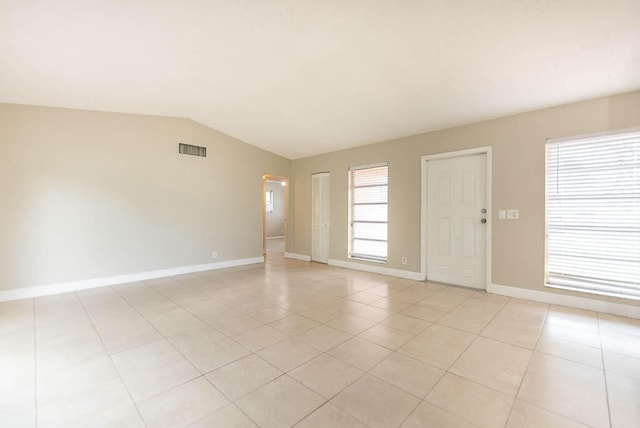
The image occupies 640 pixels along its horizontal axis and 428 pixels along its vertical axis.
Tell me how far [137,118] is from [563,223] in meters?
6.70

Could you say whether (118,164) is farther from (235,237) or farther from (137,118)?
(235,237)

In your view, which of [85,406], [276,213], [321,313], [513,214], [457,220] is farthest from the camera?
[276,213]

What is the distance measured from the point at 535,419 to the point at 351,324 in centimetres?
162

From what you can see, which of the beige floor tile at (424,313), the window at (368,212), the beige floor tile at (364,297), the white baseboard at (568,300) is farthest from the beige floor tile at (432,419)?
the window at (368,212)

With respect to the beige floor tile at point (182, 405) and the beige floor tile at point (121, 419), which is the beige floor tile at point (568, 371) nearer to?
the beige floor tile at point (182, 405)

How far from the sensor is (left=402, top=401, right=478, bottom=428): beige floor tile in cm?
153

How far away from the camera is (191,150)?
541cm

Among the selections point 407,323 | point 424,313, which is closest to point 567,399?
point 407,323

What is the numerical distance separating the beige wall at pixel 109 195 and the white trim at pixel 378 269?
2.23 metres

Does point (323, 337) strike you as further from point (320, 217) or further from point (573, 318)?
point (320, 217)

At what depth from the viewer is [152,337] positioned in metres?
2.66

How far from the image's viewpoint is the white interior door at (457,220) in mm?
4184

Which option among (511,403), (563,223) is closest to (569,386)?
(511,403)

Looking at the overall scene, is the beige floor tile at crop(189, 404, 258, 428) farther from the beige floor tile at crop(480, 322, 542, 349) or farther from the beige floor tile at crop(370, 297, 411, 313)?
the beige floor tile at crop(480, 322, 542, 349)
